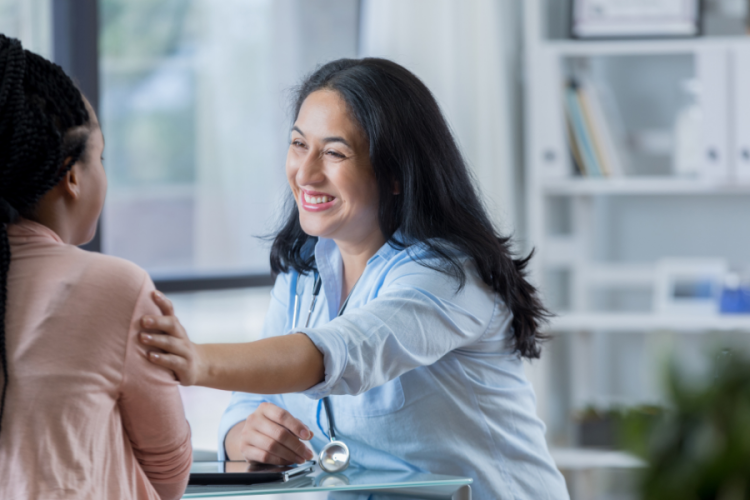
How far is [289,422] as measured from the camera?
125 cm

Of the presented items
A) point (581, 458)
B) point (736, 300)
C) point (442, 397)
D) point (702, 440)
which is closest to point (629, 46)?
point (736, 300)

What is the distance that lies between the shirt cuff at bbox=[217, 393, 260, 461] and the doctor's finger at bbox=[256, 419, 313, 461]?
224 millimetres

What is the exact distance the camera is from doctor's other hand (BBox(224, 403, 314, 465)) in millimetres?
1219

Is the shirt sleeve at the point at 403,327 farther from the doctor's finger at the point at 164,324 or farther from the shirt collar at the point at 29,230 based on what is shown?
the shirt collar at the point at 29,230

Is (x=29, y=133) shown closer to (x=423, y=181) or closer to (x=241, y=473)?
(x=241, y=473)

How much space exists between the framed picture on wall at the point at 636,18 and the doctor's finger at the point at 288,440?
2090mm

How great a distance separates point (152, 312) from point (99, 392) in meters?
0.09

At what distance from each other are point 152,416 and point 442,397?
58cm

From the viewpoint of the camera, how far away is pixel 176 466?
876 millimetres

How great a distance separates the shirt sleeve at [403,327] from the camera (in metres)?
1.02

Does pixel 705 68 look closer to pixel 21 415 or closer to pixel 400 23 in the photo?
pixel 400 23

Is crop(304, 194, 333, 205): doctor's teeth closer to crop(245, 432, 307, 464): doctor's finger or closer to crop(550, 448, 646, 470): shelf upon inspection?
crop(245, 432, 307, 464): doctor's finger

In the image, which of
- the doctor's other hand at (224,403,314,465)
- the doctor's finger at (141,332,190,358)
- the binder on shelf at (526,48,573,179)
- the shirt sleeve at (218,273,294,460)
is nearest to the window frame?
the shirt sleeve at (218,273,294,460)

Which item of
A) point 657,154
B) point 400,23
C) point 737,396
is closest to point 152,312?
point 737,396
